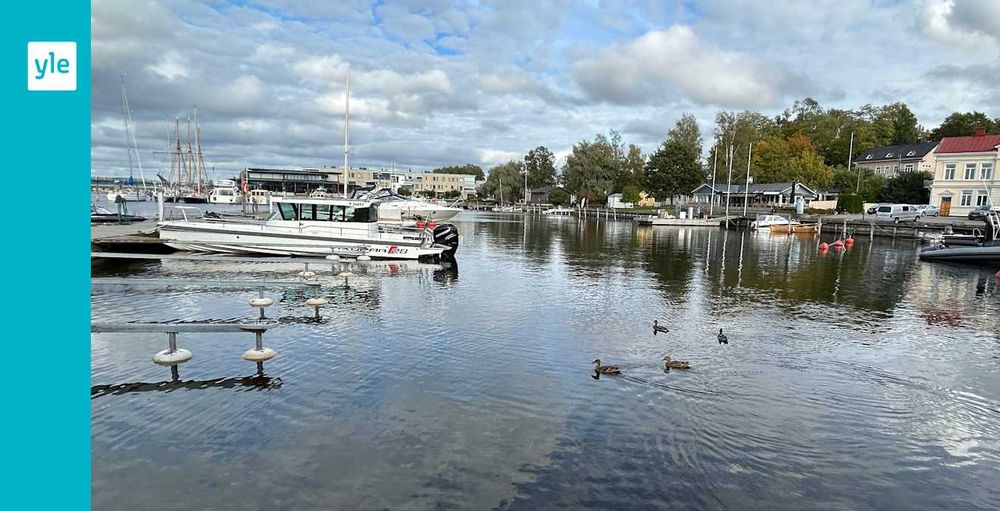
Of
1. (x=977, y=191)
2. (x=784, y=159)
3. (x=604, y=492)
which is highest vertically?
(x=784, y=159)

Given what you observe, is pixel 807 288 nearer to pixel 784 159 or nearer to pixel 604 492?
pixel 604 492

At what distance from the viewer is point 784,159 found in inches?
3585

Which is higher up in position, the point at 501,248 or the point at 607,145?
the point at 607,145

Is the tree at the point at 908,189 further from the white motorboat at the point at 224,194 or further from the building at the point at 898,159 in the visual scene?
the white motorboat at the point at 224,194

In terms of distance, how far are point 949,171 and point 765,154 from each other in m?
35.1

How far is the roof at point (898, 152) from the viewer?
82.5 metres

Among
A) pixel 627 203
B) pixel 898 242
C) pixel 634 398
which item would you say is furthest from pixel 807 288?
pixel 627 203

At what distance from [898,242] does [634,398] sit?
160 feet

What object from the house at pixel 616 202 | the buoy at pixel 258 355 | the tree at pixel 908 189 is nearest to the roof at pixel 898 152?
the tree at pixel 908 189

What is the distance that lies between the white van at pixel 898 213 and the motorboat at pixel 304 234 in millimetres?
54048

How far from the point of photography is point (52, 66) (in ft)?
6.60

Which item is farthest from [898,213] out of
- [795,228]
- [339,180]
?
[339,180]

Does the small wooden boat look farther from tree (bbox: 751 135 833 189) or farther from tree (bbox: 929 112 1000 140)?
tree (bbox: 929 112 1000 140)

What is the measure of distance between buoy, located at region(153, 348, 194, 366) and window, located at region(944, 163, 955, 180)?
247 feet
